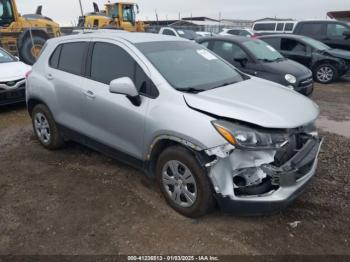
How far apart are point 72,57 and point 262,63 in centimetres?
476

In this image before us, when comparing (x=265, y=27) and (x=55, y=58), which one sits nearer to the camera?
(x=55, y=58)

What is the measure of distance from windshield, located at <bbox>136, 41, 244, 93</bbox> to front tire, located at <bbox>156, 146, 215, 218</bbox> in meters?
0.71

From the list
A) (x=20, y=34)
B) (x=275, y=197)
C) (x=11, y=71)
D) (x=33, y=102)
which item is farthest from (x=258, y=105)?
(x=20, y=34)

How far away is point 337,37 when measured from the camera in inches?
505

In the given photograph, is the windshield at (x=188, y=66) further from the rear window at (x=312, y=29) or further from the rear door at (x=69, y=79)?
the rear window at (x=312, y=29)

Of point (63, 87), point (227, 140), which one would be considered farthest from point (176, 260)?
point (63, 87)

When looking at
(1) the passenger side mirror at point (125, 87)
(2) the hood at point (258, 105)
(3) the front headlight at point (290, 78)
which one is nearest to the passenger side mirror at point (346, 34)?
(3) the front headlight at point (290, 78)

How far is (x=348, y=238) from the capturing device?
3135mm

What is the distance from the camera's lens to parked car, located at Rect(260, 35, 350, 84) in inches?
424

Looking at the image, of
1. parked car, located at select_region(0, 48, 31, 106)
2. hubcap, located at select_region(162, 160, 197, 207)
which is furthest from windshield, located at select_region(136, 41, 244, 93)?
parked car, located at select_region(0, 48, 31, 106)

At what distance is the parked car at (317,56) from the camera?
35.3ft

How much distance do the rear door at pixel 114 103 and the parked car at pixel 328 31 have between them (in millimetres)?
11088

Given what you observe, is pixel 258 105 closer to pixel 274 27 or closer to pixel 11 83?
pixel 11 83

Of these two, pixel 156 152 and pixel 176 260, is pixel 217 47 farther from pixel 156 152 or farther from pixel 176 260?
pixel 176 260
